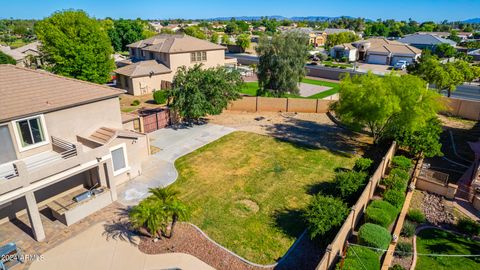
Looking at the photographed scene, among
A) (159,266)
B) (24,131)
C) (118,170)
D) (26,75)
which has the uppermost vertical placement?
(26,75)

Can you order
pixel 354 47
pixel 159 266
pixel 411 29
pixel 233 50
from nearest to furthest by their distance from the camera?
pixel 159 266 → pixel 354 47 → pixel 233 50 → pixel 411 29

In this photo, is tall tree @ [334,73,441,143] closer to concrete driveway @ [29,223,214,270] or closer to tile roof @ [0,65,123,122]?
concrete driveway @ [29,223,214,270]

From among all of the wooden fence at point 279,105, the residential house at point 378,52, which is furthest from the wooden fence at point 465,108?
the residential house at point 378,52

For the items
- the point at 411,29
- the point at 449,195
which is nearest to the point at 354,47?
the point at 449,195

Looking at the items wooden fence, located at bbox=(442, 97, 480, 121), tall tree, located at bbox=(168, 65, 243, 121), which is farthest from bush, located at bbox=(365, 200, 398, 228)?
wooden fence, located at bbox=(442, 97, 480, 121)

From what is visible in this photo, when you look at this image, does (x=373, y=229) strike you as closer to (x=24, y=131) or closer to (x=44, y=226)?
(x=44, y=226)

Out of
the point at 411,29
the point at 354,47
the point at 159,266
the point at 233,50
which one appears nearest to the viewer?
the point at 159,266

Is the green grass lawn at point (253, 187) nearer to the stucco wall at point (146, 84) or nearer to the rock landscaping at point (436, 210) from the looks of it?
the rock landscaping at point (436, 210)

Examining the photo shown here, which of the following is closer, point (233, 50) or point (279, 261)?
point (279, 261)
